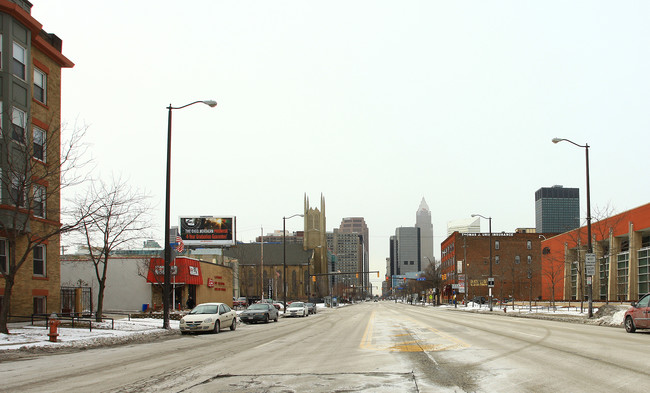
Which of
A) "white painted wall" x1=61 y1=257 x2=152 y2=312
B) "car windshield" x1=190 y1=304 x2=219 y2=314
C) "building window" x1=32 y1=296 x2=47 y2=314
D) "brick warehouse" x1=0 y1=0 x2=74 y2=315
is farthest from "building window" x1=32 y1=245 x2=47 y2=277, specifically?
"white painted wall" x1=61 y1=257 x2=152 y2=312

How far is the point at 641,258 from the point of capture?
51844mm

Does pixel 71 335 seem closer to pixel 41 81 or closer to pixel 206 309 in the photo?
pixel 206 309

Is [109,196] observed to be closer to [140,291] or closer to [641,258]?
[140,291]

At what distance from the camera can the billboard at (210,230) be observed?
100500mm

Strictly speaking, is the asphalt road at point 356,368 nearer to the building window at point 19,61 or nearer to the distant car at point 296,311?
the building window at point 19,61

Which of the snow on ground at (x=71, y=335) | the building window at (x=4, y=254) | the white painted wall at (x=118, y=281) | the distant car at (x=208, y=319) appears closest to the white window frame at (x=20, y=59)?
the building window at (x=4, y=254)

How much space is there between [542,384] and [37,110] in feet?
91.7

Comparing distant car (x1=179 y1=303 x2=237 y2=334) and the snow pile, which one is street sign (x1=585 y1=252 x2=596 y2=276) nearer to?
distant car (x1=179 y1=303 x2=237 y2=334)

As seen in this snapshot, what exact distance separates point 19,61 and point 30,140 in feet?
20.7

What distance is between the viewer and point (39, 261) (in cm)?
2984

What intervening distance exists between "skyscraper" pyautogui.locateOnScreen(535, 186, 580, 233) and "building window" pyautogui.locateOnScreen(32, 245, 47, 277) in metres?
156

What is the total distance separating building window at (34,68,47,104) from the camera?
2961cm

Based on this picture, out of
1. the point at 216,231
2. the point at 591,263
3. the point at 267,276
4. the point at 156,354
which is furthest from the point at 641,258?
the point at 267,276

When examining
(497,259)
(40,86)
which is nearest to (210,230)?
(497,259)
